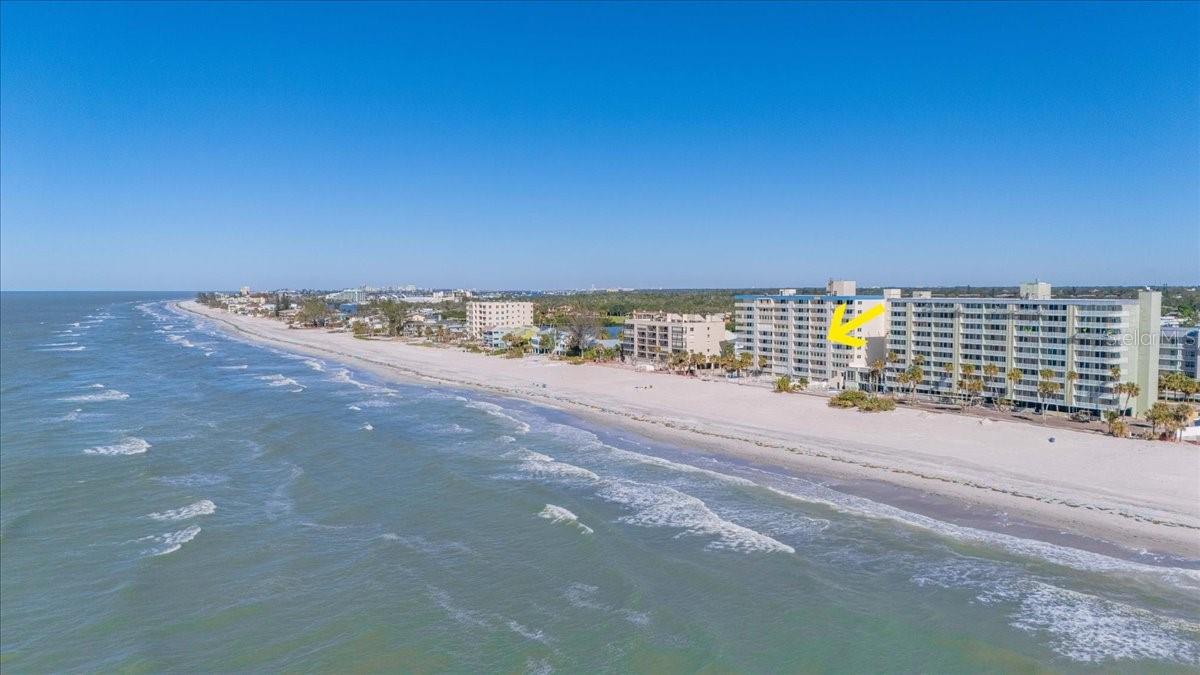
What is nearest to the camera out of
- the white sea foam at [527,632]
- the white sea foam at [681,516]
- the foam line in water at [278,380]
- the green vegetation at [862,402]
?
the white sea foam at [527,632]

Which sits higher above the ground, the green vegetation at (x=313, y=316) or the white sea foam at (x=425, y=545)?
the green vegetation at (x=313, y=316)

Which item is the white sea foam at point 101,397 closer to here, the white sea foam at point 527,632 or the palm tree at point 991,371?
the white sea foam at point 527,632

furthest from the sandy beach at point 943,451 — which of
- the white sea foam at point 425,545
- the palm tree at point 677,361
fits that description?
the white sea foam at point 425,545

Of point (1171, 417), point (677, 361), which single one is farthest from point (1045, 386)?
point (677, 361)

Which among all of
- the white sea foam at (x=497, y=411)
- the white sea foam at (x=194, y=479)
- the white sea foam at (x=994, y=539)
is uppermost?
the white sea foam at (x=194, y=479)

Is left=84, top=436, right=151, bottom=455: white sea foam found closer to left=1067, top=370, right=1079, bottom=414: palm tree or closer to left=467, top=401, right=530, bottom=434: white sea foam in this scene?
left=467, top=401, right=530, bottom=434: white sea foam

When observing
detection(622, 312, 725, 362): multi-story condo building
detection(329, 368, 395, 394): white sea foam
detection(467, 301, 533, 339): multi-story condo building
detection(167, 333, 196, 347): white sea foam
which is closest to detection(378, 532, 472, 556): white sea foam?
detection(329, 368, 395, 394): white sea foam

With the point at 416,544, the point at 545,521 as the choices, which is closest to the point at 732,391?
the point at 545,521

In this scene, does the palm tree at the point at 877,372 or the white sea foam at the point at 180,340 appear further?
the white sea foam at the point at 180,340
